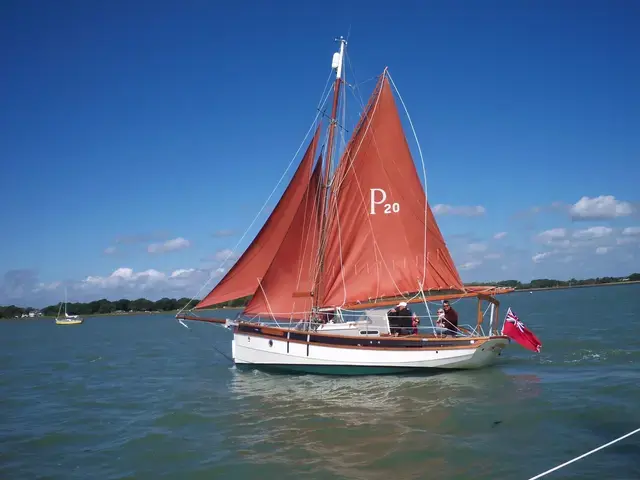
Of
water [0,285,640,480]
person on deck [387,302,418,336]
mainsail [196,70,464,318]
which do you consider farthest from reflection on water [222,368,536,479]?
mainsail [196,70,464,318]

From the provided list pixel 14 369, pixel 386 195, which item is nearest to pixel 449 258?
pixel 386 195

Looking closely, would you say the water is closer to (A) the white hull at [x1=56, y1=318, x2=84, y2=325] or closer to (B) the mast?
(B) the mast

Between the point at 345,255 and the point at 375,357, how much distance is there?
518cm

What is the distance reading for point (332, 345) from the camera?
945 inches

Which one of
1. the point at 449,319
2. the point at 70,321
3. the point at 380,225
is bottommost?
the point at 70,321

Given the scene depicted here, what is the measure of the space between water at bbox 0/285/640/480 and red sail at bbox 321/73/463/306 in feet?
15.0

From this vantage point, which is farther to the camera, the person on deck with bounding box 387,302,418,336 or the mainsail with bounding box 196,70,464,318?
the mainsail with bounding box 196,70,464,318

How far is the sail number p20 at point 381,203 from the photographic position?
25.9 metres

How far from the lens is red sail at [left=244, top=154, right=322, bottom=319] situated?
86.7 feet

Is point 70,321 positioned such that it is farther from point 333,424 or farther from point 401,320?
point 333,424

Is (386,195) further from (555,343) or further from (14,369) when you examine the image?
(14,369)

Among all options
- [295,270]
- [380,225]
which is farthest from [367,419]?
[295,270]

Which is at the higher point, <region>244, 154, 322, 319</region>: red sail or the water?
<region>244, 154, 322, 319</region>: red sail

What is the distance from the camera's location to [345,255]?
1032 inches
